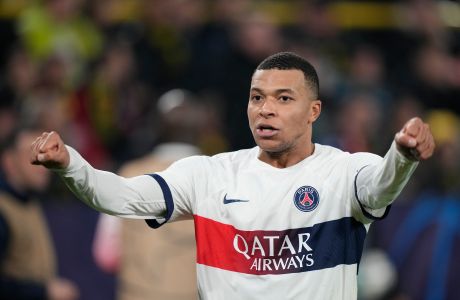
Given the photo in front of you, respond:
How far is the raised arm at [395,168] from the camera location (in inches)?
175

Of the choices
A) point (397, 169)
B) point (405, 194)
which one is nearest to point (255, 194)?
point (397, 169)

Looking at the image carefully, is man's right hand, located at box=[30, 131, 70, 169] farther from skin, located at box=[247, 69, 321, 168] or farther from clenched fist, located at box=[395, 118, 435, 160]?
clenched fist, located at box=[395, 118, 435, 160]

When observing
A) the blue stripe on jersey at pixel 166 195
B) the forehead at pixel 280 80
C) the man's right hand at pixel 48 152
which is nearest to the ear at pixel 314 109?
the forehead at pixel 280 80

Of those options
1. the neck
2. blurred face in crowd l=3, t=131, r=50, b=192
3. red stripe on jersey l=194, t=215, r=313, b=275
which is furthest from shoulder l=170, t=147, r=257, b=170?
blurred face in crowd l=3, t=131, r=50, b=192

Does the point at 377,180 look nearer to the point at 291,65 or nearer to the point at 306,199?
the point at 306,199

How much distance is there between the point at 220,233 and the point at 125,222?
111 inches

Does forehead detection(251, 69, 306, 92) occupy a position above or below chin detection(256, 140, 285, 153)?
above

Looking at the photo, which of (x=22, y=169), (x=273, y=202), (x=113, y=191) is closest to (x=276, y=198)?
(x=273, y=202)

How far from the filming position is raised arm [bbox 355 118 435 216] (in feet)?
14.6

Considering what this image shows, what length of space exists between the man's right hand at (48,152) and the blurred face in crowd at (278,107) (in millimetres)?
905

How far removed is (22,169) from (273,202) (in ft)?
10.4

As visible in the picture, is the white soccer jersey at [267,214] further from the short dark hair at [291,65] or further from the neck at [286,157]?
the short dark hair at [291,65]

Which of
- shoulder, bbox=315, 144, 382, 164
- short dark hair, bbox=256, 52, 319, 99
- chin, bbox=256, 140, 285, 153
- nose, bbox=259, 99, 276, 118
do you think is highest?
short dark hair, bbox=256, 52, 319, 99

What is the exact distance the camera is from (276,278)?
16.2 feet
